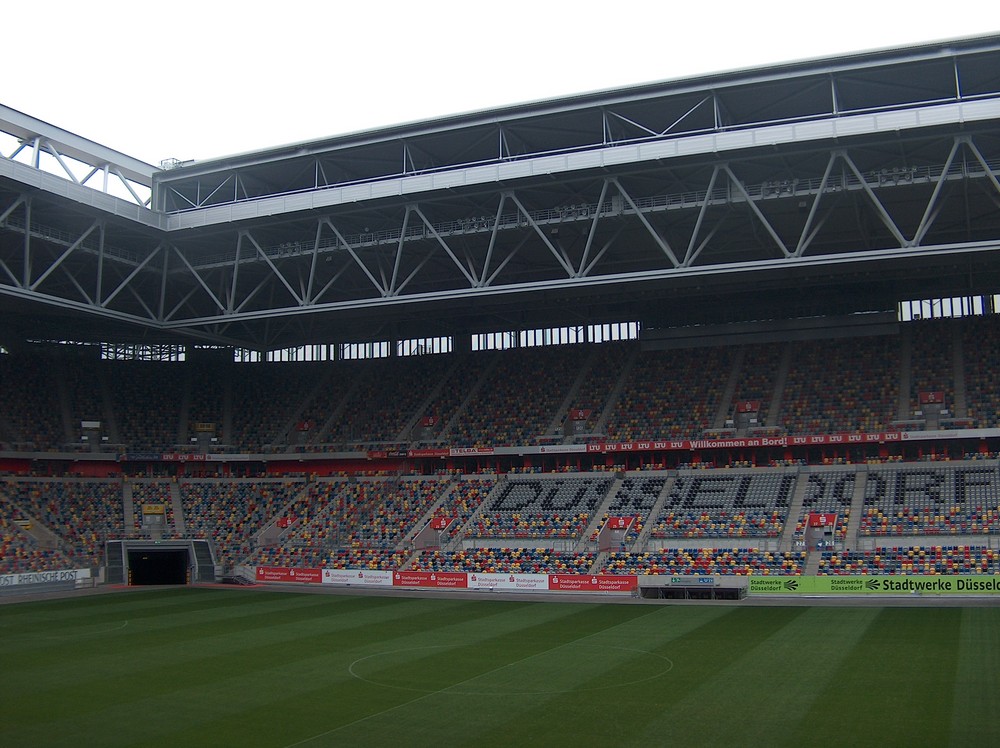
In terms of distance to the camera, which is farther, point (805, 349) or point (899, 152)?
point (805, 349)

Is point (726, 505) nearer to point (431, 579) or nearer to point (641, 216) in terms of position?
point (431, 579)

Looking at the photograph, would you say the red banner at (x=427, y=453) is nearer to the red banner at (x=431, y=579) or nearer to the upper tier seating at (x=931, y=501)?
the red banner at (x=431, y=579)

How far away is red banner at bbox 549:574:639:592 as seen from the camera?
41.2m

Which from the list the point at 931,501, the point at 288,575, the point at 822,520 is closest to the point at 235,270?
the point at 288,575

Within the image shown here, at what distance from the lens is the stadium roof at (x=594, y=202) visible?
3794cm

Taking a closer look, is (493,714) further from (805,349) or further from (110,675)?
(805,349)

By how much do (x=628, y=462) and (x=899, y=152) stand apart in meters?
22.7

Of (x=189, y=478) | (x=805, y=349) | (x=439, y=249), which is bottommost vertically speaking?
(x=189, y=478)

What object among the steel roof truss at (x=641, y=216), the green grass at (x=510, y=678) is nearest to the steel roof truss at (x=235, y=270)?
the green grass at (x=510, y=678)

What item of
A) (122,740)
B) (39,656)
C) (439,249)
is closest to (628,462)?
(439,249)

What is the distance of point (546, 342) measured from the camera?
2502 inches

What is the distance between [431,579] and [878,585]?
815 inches

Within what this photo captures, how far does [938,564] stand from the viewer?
3838cm

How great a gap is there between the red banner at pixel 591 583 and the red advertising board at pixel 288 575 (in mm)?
13257
